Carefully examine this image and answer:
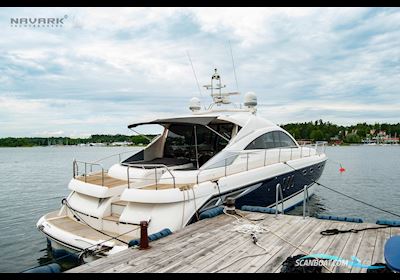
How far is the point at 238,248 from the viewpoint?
5.29 metres

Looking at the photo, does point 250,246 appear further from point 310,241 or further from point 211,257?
point 310,241

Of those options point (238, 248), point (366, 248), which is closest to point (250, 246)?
point (238, 248)

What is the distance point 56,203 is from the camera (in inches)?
621

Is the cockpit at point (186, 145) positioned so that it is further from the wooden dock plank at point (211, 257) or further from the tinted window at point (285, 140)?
the wooden dock plank at point (211, 257)

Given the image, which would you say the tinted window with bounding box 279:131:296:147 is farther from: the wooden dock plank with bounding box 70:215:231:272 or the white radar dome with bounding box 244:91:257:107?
the wooden dock plank with bounding box 70:215:231:272

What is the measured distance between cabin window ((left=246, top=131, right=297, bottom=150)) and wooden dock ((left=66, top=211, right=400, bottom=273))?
11.6 ft

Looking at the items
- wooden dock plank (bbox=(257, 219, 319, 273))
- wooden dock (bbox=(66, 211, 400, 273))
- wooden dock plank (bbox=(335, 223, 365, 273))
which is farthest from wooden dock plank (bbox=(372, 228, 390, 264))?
wooden dock plank (bbox=(257, 219, 319, 273))

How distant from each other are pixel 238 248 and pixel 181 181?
2941 millimetres

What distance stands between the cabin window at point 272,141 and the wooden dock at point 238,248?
3527 millimetres

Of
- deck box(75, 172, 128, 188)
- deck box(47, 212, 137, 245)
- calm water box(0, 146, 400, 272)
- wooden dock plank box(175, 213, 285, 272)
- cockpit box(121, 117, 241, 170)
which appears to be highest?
cockpit box(121, 117, 241, 170)

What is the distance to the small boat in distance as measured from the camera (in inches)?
265
